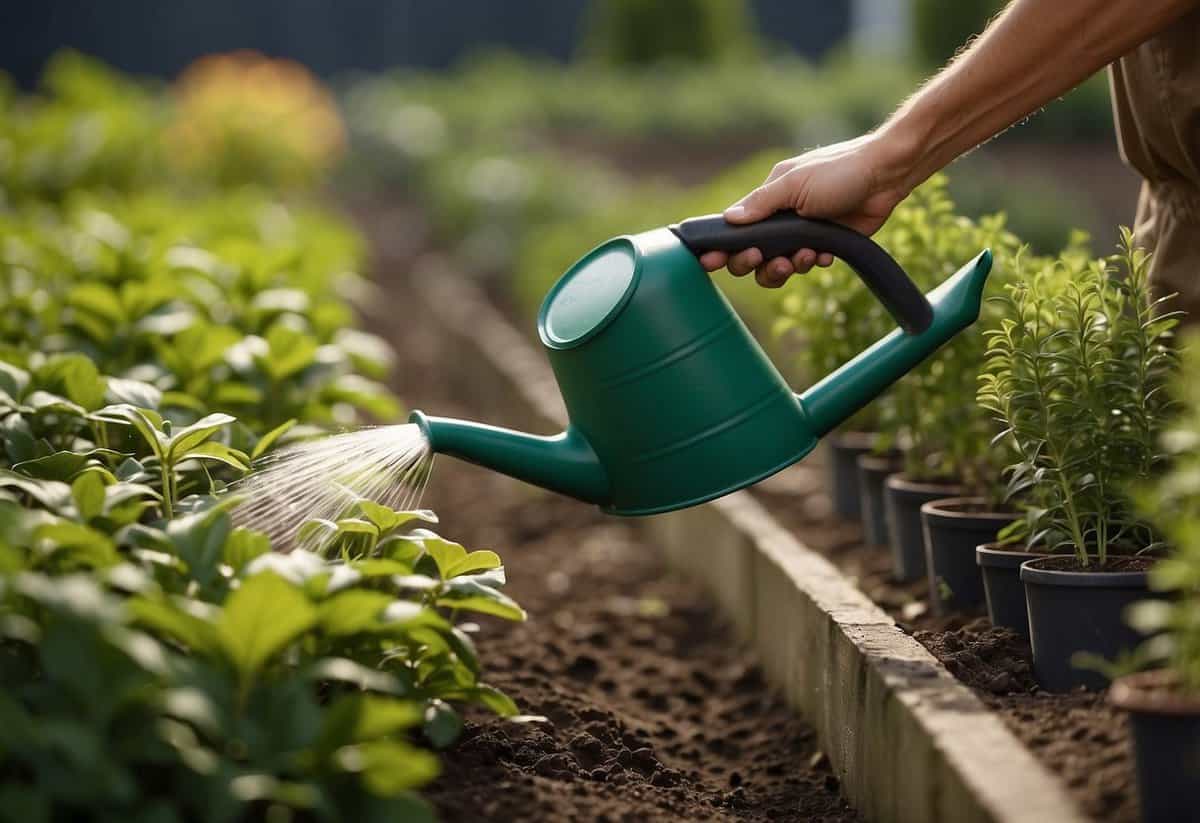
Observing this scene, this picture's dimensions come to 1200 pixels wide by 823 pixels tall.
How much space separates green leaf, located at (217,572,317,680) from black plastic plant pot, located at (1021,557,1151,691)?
40.6 inches

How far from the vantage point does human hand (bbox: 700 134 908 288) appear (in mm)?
2174

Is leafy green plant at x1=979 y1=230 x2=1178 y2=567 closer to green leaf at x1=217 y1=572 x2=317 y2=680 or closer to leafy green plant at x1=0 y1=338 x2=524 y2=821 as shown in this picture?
leafy green plant at x1=0 y1=338 x2=524 y2=821

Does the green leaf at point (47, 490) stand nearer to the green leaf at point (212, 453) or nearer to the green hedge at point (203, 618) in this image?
the green hedge at point (203, 618)

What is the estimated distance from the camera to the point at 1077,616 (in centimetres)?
200

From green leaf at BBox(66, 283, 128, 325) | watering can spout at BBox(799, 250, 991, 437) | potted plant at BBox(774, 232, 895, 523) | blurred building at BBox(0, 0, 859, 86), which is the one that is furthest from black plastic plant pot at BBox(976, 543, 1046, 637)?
blurred building at BBox(0, 0, 859, 86)

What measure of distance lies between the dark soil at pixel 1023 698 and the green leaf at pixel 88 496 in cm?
119

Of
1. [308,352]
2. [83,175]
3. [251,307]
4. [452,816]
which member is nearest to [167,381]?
[308,352]

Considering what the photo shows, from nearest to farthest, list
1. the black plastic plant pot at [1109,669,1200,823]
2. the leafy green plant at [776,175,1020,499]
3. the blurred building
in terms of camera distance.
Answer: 1. the black plastic plant pot at [1109,669,1200,823]
2. the leafy green plant at [776,175,1020,499]
3. the blurred building

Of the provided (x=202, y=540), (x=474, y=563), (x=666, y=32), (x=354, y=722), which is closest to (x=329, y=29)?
(x=666, y=32)

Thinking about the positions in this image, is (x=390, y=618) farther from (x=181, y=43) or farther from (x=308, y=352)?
(x=181, y=43)

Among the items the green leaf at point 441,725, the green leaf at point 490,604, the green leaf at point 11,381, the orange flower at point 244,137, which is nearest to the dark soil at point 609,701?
the green leaf at point 441,725

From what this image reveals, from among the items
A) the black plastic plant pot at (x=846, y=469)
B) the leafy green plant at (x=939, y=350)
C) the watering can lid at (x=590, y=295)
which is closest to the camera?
the watering can lid at (x=590, y=295)

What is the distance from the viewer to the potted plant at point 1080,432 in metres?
2.02

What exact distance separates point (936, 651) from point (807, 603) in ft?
1.42
